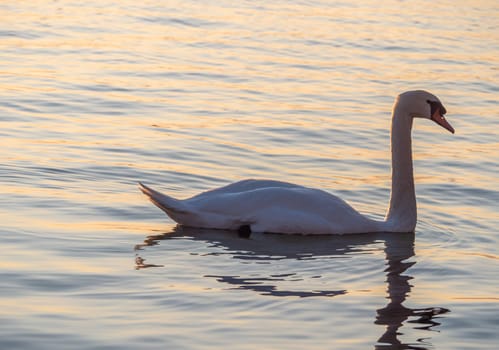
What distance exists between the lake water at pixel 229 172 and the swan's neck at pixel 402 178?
6.5 inches

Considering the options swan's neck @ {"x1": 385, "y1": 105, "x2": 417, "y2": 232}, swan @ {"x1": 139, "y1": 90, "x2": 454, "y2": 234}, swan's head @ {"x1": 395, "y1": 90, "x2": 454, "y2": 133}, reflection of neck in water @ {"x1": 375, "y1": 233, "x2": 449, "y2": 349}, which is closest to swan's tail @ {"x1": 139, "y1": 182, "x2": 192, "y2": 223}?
swan @ {"x1": 139, "y1": 90, "x2": 454, "y2": 234}

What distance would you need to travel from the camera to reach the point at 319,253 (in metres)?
9.21

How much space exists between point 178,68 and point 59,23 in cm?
387

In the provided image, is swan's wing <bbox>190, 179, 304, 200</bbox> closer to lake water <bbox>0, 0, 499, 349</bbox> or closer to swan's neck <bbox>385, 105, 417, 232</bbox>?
lake water <bbox>0, 0, 499, 349</bbox>

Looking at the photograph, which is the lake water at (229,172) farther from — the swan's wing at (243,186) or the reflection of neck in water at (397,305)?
the swan's wing at (243,186)

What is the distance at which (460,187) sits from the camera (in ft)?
38.7

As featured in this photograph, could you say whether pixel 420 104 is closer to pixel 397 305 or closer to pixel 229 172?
pixel 229 172

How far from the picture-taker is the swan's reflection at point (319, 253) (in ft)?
25.4

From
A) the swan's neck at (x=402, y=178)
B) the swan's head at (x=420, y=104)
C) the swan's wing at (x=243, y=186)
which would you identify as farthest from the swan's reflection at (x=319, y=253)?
the swan's head at (x=420, y=104)

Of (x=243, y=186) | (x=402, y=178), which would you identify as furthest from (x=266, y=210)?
(x=402, y=178)

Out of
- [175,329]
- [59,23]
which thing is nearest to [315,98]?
[59,23]

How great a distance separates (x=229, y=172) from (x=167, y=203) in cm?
243

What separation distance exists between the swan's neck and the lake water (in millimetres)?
164

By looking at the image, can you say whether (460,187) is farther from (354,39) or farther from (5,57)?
(354,39)
